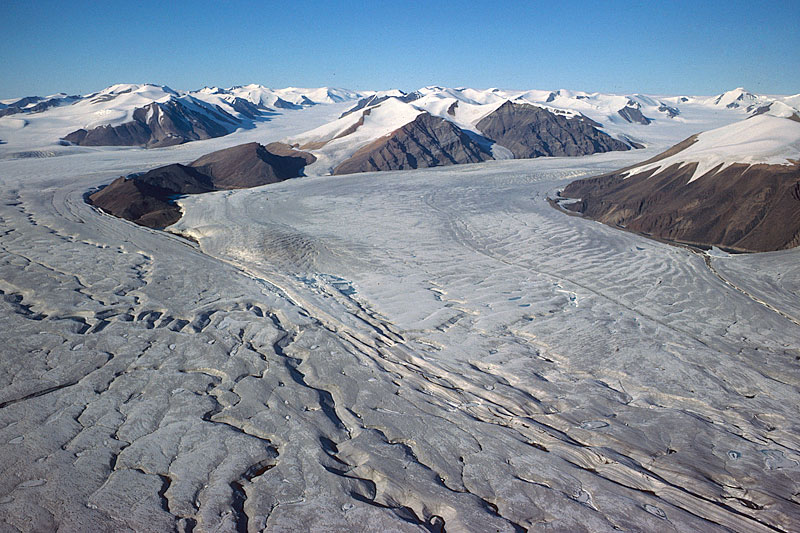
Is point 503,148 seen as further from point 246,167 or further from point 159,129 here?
point 159,129

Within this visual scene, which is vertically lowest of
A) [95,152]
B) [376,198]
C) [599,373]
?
[599,373]

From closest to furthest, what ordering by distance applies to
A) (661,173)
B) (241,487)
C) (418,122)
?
(241,487)
(661,173)
(418,122)

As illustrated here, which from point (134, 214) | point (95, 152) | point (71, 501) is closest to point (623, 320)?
point (71, 501)

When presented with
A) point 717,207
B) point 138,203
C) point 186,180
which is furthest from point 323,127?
point 717,207

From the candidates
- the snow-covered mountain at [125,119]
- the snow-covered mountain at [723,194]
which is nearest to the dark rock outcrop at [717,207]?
the snow-covered mountain at [723,194]

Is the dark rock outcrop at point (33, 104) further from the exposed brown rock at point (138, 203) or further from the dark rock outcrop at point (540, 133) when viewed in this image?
the dark rock outcrop at point (540, 133)

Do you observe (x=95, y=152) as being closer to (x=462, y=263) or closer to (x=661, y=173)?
(x=462, y=263)
